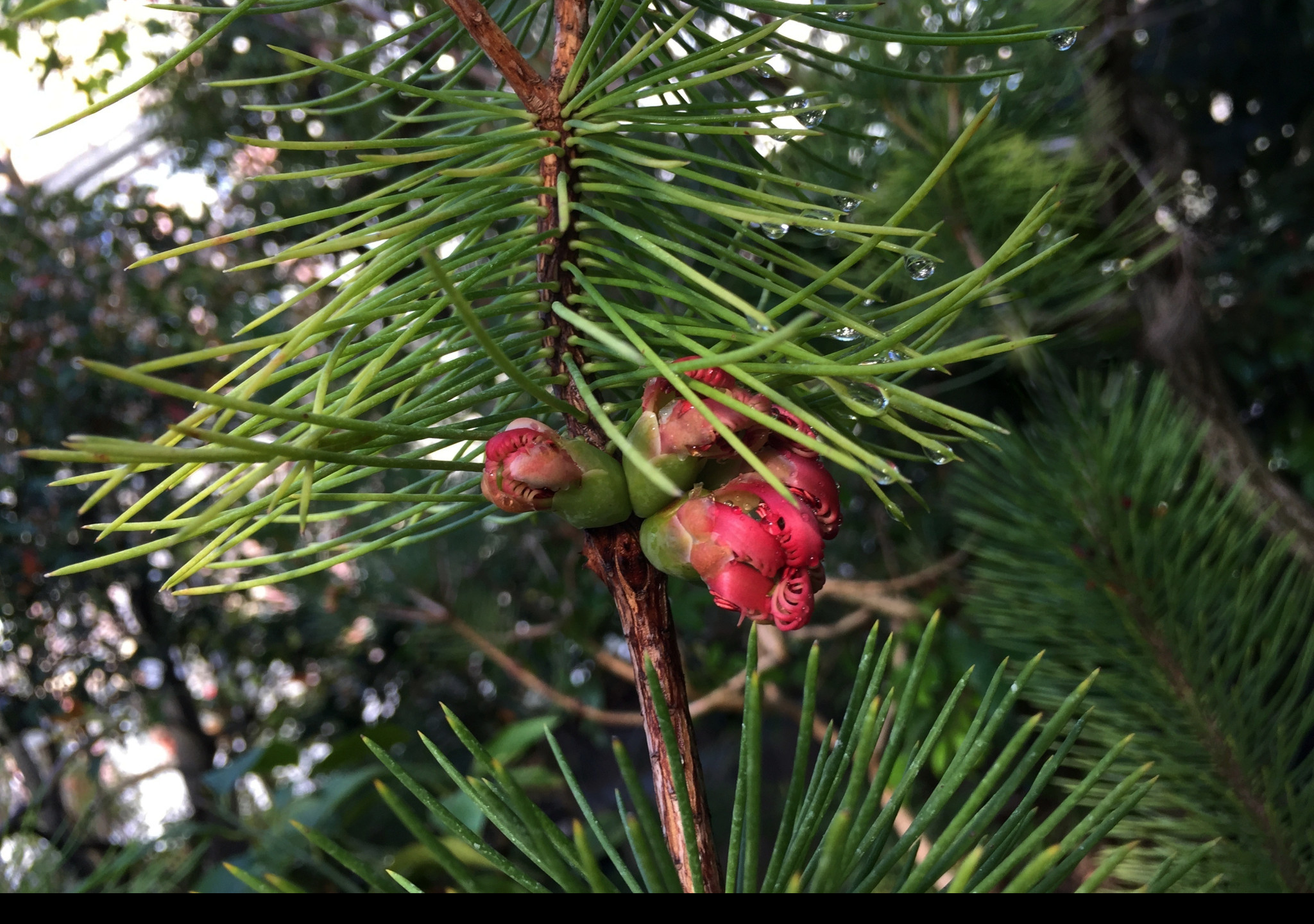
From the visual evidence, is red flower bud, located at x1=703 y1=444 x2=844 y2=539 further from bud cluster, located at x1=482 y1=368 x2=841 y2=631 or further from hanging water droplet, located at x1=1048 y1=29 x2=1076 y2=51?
hanging water droplet, located at x1=1048 y1=29 x2=1076 y2=51

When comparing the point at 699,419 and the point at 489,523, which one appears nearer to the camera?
the point at 699,419

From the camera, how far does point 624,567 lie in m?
0.17

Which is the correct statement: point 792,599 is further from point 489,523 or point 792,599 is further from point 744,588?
point 489,523

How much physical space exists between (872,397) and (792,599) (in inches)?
1.7

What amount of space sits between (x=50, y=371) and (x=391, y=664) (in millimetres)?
576

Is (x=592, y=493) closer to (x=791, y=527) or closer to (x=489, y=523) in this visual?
(x=791, y=527)

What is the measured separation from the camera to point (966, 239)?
1.53 feet

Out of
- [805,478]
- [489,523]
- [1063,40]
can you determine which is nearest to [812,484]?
[805,478]

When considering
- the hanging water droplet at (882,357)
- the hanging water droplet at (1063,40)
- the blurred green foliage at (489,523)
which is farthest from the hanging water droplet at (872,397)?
the blurred green foliage at (489,523)

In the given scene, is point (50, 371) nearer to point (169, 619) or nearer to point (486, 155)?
point (169, 619)

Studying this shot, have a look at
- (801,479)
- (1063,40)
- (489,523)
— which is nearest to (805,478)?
(801,479)

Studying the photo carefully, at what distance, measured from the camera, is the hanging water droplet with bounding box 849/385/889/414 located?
16 cm

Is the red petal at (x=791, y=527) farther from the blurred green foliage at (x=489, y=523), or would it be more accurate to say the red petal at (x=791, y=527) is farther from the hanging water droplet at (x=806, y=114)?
the blurred green foliage at (x=489, y=523)
